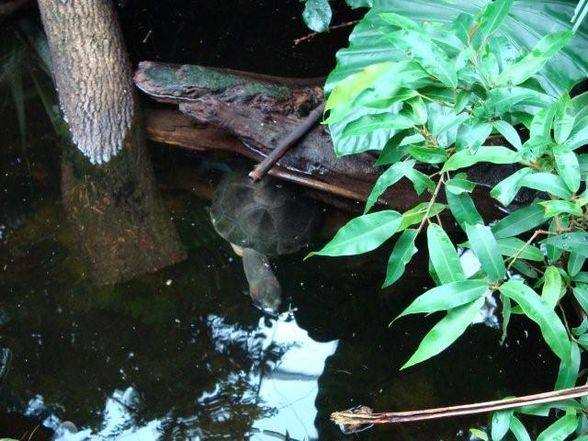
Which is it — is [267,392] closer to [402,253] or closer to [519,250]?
[402,253]

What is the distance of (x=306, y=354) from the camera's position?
7.80 ft

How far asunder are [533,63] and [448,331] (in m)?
0.53

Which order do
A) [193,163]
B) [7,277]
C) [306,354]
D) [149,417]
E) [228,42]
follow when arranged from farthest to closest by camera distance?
[228,42] < [193,163] < [7,277] < [306,354] < [149,417]

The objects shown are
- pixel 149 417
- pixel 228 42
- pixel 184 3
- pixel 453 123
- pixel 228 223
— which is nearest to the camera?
pixel 453 123

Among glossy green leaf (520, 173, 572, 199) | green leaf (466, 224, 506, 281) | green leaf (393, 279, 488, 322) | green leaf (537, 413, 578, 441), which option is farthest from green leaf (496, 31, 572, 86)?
green leaf (537, 413, 578, 441)

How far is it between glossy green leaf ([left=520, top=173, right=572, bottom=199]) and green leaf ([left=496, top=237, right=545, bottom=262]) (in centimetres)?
16

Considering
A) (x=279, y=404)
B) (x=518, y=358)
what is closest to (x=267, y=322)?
(x=279, y=404)

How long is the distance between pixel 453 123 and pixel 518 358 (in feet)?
4.29

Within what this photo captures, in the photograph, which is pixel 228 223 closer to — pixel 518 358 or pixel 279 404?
pixel 279 404

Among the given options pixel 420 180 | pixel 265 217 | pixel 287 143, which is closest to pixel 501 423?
pixel 420 180

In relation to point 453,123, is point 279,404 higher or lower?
lower

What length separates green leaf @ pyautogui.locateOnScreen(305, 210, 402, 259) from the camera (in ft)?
4.31

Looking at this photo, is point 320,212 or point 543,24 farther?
point 320,212

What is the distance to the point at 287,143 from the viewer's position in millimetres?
2574
